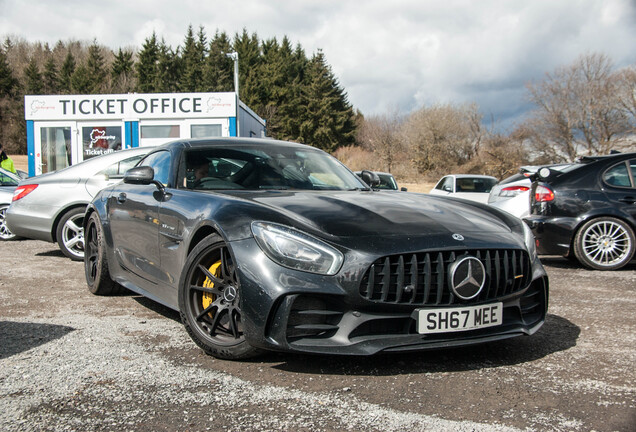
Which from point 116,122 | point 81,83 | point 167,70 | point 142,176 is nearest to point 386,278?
point 142,176

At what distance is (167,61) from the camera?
6969cm

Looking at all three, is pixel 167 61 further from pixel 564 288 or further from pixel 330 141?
pixel 564 288

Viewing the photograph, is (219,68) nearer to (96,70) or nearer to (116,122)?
(96,70)

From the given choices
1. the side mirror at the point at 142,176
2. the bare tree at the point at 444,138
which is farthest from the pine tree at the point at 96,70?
the side mirror at the point at 142,176

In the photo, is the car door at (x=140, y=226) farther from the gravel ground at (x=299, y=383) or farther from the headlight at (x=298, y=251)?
the headlight at (x=298, y=251)

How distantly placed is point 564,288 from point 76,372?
4647 millimetres

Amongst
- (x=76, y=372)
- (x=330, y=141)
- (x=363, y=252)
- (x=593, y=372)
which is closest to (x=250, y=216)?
(x=363, y=252)

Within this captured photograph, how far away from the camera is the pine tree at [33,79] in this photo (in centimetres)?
6831

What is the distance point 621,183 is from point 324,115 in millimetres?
57261

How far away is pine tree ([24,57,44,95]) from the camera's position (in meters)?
68.3

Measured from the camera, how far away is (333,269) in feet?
9.27

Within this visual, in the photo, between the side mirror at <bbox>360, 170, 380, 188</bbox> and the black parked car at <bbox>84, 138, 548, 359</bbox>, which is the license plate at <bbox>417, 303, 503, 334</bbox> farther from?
the side mirror at <bbox>360, 170, 380, 188</bbox>

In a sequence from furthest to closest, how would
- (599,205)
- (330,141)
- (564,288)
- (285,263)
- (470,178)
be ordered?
(330,141)
(470,178)
(599,205)
(564,288)
(285,263)

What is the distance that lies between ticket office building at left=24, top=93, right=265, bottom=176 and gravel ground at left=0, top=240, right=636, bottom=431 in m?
11.0
